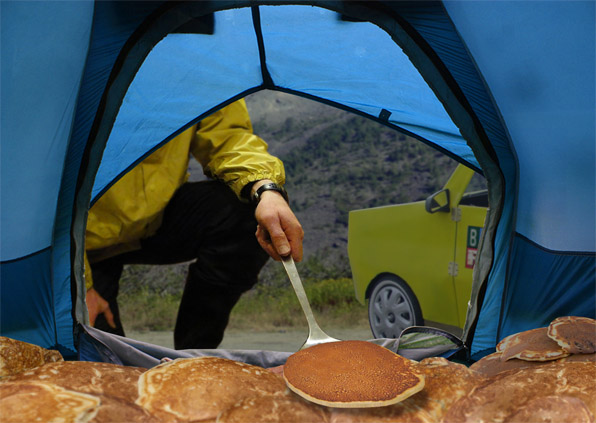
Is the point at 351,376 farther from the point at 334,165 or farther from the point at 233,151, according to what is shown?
the point at 334,165

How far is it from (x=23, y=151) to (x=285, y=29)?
989mm

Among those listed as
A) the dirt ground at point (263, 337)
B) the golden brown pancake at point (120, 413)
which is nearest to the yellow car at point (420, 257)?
the dirt ground at point (263, 337)

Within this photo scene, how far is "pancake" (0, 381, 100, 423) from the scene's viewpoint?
75cm

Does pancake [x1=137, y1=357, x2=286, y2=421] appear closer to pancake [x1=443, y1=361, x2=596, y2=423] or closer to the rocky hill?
pancake [x1=443, y1=361, x2=596, y2=423]

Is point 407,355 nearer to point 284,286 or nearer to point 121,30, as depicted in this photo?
point 121,30

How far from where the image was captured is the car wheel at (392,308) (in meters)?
2.71

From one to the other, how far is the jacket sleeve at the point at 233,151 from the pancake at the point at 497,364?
875 mm

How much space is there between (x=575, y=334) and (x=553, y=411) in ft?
1.11

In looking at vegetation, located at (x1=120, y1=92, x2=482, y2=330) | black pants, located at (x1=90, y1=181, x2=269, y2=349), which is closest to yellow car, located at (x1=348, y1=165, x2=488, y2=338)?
black pants, located at (x1=90, y1=181, x2=269, y2=349)

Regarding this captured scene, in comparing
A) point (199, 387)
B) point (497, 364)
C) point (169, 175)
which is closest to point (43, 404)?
point (199, 387)

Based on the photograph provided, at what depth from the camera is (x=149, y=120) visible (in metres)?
1.84

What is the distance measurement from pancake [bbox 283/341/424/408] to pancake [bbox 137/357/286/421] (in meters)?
0.05

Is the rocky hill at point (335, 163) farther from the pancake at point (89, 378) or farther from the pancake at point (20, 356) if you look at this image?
the pancake at point (89, 378)

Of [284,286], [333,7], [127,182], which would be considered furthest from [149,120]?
[284,286]
